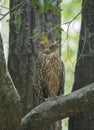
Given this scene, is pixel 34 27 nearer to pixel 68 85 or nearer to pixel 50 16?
pixel 50 16

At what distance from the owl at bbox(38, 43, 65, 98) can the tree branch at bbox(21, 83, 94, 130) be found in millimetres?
784

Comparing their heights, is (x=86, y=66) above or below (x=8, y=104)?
above

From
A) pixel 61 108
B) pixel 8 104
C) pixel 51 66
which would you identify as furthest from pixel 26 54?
pixel 61 108

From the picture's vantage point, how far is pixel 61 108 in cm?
313

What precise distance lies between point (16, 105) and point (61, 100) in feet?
1.15

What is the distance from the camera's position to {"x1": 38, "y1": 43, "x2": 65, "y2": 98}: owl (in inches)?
155

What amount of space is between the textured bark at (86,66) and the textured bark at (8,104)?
2.39 feet

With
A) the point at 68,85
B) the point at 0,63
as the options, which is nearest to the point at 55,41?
the point at 0,63

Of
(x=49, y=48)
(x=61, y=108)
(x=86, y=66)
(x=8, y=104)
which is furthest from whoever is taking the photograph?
(x=86, y=66)

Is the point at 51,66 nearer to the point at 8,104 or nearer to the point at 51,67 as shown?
the point at 51,67

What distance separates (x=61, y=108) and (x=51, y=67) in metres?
0.90

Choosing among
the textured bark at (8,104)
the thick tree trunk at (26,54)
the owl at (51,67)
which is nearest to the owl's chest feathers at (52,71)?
the owl at (51,67)

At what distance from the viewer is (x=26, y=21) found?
14.0ft

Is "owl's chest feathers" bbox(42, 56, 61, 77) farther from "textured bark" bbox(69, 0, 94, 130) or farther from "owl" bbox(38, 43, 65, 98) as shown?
"textured bark" bbox(69, 0, 94, 130)
